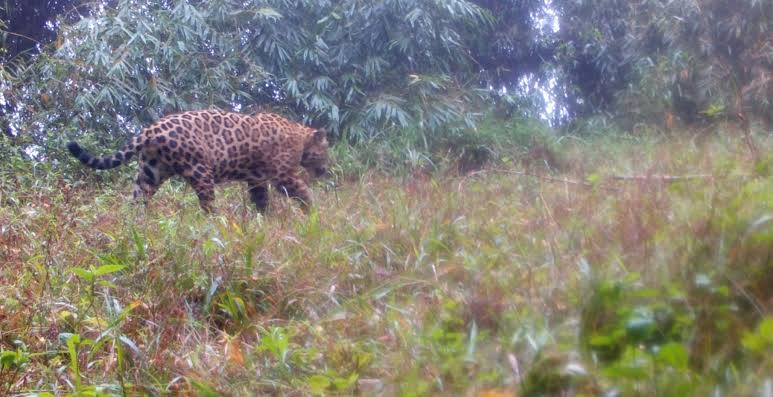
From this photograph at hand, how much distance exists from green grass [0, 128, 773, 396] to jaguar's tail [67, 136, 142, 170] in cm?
150

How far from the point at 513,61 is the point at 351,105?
3890 millimetres

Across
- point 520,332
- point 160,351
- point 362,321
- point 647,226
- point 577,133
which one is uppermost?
point 577,133

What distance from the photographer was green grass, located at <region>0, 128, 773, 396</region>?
2754 millimetres

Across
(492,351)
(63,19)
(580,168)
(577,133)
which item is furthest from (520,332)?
(63,19)

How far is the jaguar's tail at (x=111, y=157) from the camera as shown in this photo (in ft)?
25.0

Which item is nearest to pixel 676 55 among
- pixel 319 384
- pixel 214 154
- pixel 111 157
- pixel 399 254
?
pixel 214 154

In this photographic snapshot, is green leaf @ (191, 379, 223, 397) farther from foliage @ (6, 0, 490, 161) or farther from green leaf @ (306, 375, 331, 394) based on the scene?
foliage @ (6, 0, 490, 161)

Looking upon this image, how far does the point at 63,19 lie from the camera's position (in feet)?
37.2

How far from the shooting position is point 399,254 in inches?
189

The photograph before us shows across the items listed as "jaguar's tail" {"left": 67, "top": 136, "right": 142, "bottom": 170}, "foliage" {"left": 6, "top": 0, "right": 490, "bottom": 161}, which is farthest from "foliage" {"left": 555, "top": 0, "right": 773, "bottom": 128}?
"jaguar's tail" {"left": 67, "top": 136, "right": 142, "bottom": 170}

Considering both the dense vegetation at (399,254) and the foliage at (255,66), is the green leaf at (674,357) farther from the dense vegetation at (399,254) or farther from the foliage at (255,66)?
the foliage at (255,66)

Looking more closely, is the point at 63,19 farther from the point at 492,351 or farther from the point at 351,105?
the point at 492,351

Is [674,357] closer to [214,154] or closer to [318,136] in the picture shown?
[214,154]

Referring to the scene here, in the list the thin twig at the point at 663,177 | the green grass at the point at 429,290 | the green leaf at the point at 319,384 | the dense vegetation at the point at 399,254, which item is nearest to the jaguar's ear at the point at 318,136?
the dense vegetation at the point at 399,254
